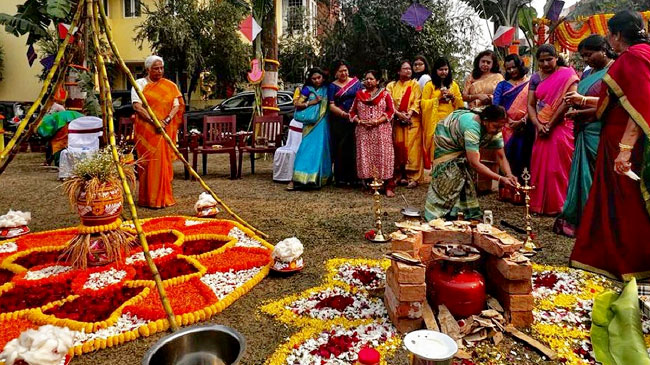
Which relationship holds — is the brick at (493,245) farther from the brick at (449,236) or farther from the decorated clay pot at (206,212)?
the decorated clay pot at (206,212)

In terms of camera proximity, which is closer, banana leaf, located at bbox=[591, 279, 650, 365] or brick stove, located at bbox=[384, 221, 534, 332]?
banana leaf, located at bbox=[591, 279, 650, 365]

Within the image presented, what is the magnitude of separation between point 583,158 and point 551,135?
904mm

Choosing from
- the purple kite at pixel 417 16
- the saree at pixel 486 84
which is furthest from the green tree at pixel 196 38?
the saree at pixel 486 84

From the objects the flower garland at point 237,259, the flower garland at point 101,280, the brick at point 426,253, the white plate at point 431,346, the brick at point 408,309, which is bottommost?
the flower garland at point 101,280

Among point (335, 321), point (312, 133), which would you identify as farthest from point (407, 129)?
point (335, 321)

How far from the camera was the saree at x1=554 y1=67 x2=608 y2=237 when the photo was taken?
3.99 metres

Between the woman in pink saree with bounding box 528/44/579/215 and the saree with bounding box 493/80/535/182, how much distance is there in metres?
0.69

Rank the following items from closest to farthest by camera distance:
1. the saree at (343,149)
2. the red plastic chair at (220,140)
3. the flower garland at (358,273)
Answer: the flower garland at (358,273), the saree at (343,149), the red plastic chair at (220,140)

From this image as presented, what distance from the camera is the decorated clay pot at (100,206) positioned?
3.35 meters

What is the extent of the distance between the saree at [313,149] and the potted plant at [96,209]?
3.49m

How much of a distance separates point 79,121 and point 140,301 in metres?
5.82

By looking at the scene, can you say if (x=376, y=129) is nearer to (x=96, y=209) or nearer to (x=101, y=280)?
(x=96, y=209)

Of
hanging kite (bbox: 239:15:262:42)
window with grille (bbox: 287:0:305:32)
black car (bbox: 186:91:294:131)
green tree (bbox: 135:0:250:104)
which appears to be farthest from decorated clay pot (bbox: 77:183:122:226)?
window with grille (bbox: 287:0:305:32)

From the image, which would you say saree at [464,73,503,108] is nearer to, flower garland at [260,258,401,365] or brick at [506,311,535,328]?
flower garland at [260,258,401,365]
